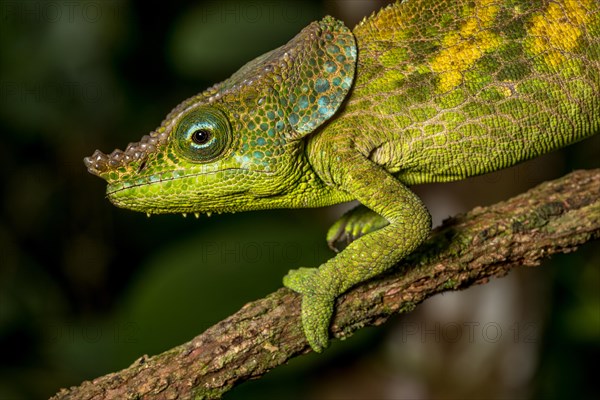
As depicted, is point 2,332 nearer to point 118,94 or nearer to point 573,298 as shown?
point 118,94

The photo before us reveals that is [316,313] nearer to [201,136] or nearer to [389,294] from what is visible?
[389,294]

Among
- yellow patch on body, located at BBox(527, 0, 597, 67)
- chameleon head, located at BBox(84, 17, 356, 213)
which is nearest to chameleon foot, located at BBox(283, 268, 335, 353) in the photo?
chameleon head, located at BBox(84, 17, 356, 213)

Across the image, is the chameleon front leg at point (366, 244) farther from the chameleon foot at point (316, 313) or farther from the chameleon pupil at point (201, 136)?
the chameleon pupil at point (201, 136)

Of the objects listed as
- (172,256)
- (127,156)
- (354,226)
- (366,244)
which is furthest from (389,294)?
(172,256)

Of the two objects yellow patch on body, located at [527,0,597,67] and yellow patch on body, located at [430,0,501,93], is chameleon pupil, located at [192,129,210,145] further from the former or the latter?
yellow patch on body, located at [527,0,597,67]

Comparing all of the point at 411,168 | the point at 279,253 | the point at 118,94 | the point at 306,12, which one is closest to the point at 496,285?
the point at 279,253

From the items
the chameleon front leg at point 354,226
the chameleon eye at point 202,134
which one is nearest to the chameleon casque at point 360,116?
the chameleon eye at point 202,134

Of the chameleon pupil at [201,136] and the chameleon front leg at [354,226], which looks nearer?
the chameleon pupil at [201,136]
